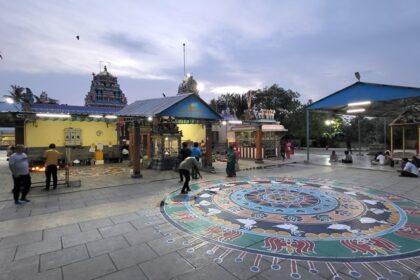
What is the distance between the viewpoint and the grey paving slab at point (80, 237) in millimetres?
4496

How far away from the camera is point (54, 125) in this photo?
17.3 metres

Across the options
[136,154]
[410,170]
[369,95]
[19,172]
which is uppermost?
[369,95]

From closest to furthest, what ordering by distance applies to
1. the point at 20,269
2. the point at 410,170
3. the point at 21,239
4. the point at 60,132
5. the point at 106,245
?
1. the point at 20,269
2. the point at 106,245
3. the point at 21,239
4. the point at 410,170
5. the point at 60,132

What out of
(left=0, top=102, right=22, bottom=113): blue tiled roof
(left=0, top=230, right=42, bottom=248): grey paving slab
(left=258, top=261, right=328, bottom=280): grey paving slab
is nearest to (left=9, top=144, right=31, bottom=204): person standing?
(left=0, top=230, right=42, bottom=248): grey paving slab

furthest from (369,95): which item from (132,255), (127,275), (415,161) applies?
(127,275)

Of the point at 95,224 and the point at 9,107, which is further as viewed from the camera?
the point at 9,107

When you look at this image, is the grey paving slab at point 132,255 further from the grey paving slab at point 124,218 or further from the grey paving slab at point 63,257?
the grey paving slab at point 124,218

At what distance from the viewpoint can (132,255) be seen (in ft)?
13.2

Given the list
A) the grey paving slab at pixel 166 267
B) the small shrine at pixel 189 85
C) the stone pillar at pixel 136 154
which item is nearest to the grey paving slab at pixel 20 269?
the grey paving slab at pixel 166 267

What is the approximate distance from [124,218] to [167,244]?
1945 mm

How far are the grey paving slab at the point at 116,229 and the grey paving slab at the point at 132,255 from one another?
33.6 inches

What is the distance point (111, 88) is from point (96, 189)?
20.9m

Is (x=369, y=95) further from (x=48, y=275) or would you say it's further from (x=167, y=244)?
(x=48, y=275)

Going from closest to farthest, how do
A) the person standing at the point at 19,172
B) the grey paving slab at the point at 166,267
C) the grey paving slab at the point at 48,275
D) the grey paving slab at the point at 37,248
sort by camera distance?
the grey paving slab at the point at 48,275, the grey paving slab at the point at 166,267, the grey paving slab at the point at 37,248, the person standing at the point at 19,172
